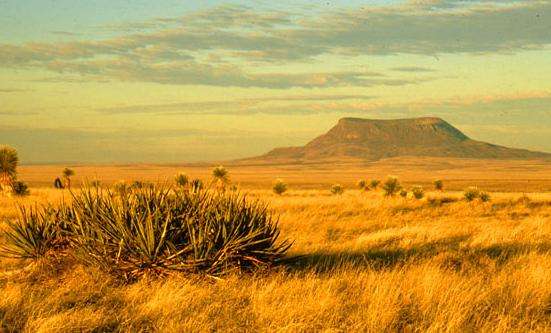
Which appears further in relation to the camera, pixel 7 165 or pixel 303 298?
pixel 7 165

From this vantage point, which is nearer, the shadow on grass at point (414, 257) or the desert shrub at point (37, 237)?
the desert shrub at point (37, 237)

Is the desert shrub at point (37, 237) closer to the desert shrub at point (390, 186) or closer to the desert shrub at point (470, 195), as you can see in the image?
the desert shrub at point (470, 195)

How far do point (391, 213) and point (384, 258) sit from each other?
496 inches

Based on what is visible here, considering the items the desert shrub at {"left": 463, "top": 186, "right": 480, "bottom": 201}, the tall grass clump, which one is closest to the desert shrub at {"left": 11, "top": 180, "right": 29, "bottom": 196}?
the tall grass clump

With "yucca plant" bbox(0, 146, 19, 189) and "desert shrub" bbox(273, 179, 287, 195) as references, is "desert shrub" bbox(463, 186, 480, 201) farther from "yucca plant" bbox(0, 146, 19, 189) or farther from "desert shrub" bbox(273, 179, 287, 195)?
"yucca plant" bbox(0, 146, 19, 189)

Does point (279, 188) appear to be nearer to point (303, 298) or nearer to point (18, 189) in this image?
point (18, 189)

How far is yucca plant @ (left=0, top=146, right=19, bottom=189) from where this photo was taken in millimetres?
27359

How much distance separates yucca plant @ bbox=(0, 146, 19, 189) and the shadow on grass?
19.7 metres

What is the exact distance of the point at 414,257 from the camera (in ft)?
36.6

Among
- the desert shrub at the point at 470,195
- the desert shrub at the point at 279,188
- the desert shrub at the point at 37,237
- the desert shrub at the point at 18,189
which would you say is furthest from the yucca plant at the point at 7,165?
the desert shrub at the point at 470,195

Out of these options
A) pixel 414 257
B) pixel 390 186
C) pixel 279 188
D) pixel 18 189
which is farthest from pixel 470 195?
pixel 414 257

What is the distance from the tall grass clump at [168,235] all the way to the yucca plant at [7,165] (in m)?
20.2

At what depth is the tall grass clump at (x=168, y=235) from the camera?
8.23 m

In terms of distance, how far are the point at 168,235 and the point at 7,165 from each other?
70.7 ft
